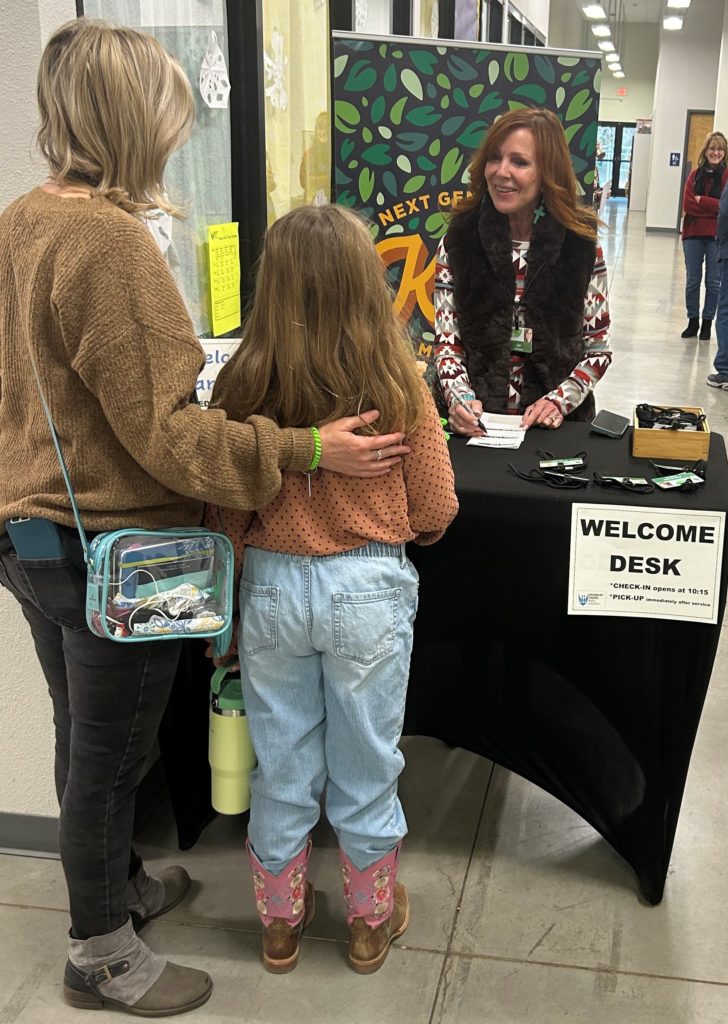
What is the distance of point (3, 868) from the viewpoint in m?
1.97

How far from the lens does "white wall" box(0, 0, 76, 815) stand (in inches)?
63.6

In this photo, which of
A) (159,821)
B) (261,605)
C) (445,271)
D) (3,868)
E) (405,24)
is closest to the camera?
(261,605)

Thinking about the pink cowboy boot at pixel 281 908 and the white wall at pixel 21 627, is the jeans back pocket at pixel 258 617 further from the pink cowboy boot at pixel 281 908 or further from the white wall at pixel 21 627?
the white wall at pixel 21 627

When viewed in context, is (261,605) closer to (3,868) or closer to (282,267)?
(282,267)

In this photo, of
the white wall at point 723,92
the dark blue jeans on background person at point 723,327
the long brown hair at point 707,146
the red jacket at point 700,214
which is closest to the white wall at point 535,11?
the long brown hair at point 707,146

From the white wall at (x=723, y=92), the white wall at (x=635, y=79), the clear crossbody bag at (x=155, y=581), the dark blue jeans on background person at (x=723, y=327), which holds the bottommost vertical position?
the dark blue jeans on background person at (x=723, y=327)

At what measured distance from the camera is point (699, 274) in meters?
7.55

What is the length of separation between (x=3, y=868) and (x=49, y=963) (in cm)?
30

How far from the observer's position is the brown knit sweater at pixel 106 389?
122cm

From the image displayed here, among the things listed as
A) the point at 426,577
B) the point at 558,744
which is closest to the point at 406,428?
the point at 426,577

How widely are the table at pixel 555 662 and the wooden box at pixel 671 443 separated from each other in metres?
0.03

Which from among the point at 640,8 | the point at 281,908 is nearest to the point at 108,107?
the point at 281,908

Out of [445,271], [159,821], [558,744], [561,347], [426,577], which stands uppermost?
[445,271]

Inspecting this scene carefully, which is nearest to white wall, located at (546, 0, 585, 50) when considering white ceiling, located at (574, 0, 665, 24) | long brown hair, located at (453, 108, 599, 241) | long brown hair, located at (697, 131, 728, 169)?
white ceiling, located at (574, 0, 665, 24)
